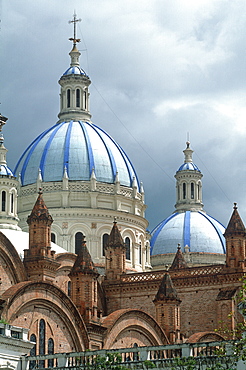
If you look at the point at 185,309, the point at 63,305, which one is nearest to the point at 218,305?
the point at 185,309

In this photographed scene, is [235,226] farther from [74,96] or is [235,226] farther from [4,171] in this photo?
[74,96]

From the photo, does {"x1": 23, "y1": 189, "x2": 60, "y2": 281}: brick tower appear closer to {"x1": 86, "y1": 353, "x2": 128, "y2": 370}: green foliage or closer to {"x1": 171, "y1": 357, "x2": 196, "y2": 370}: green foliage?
{"x1": 86, "y1": 353, "x2": 128, "y2": 370}: green foliage

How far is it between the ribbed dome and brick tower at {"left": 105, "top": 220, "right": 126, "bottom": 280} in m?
10.3

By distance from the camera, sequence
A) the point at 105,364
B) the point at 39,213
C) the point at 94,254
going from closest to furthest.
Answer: the point at 105,364 < the point at 39,213 < the point at 94,254

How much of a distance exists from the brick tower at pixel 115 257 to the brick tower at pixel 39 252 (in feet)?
25.6

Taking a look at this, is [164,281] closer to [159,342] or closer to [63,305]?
[159,342]

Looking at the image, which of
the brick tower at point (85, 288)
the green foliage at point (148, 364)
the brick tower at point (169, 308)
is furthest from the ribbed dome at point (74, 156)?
the green foliage at point (148, 364)

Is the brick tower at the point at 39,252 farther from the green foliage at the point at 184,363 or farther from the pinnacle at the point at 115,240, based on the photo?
the green foliage at the point at 184,363

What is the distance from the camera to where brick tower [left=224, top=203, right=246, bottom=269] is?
56.8m

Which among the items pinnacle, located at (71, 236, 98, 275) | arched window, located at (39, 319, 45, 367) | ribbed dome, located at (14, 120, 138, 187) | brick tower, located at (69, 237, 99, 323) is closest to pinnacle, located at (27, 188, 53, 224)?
brick tower, located at (69, 237, 99, 323)

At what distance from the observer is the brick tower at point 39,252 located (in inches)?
2063

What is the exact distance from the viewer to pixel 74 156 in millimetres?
70812

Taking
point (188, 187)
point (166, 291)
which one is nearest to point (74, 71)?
point (188, 187)

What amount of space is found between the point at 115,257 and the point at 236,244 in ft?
25.8
